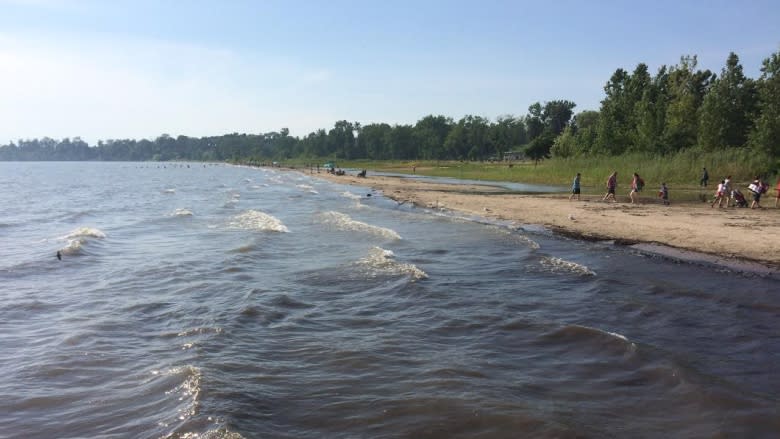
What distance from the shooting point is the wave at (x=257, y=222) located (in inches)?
1077

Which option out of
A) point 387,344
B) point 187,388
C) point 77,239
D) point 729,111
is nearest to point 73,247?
point 77,239

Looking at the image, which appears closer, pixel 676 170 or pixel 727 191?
pixel 727 191

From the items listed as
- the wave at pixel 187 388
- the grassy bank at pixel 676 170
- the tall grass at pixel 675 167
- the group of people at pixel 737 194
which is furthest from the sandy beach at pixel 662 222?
Result: the wave at pixel 187 388

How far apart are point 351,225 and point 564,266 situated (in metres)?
13.2

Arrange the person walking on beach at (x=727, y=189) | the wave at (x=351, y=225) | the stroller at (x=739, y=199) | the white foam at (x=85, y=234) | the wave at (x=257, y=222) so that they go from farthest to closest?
the person walking on beach at (x=727, y=189)
the stroller at (x=739, y=199)
the wave at (x=257, y=222)
the white foam at (x=85, y=234)
the wave at (x=351, y=225)

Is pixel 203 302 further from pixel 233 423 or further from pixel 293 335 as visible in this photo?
pixel 233 423

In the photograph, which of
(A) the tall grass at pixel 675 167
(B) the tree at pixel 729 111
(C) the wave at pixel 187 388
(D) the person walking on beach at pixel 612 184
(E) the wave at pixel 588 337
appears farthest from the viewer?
(B) the tree at pixel 729 111

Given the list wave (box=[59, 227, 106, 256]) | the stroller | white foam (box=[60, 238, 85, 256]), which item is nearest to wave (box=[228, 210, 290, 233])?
wave (box=[59, 227, 106, 256])

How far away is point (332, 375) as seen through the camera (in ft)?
29.1

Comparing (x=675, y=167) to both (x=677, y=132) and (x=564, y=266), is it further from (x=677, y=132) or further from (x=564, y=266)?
(x=564, y=266)

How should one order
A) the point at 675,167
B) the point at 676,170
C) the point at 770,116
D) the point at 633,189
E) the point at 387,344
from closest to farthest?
the point at 387,344
the point at 633,189
the point at 770,116
the point at 676,170
the point at 675,167

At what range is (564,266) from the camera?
16766 mm

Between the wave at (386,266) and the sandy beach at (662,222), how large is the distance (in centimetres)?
812

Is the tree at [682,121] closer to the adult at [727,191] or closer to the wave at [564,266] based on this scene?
the adult at [727,191]
